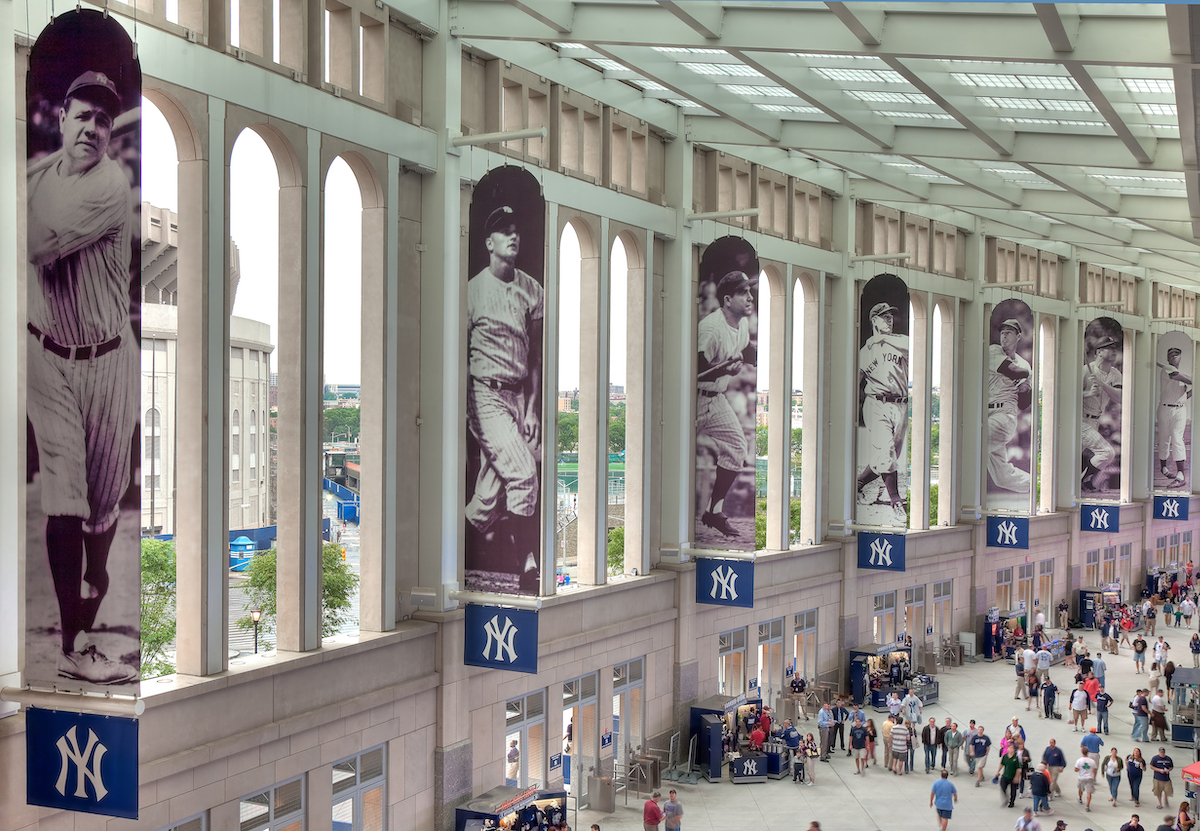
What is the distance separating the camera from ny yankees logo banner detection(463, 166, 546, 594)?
17.5 m

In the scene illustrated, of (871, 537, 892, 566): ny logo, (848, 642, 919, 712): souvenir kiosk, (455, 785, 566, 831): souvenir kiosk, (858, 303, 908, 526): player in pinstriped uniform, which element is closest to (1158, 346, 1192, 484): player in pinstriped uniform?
(858, 303, 908, 526): player in pinstriped uniform

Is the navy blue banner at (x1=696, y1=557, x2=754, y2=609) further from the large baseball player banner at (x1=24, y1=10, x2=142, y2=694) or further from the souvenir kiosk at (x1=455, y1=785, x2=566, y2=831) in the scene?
the large baseball player banner at (x1=24, y1=10, x2=142, y2=694)

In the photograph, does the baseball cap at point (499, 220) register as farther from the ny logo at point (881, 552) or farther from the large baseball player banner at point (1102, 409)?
the large baseball player banner at point (1102, 409)

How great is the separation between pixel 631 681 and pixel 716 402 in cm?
622

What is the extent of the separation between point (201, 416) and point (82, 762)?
16.1 feet

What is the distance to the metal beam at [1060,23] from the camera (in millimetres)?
14391

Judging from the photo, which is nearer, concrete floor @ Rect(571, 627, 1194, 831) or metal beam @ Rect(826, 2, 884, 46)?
metal beam @ Rect(826, 2, 884, 46)

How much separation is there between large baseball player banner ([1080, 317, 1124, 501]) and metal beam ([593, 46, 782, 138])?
17920 millimetres

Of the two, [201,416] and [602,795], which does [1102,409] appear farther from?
[201,416]

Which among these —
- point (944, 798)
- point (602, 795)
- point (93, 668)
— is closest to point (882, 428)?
point (944, 798)

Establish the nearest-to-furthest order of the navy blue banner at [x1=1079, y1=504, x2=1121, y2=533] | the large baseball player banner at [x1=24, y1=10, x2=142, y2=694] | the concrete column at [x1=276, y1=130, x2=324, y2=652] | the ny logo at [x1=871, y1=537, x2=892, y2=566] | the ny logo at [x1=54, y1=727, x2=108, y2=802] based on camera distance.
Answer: the ny logo at [x1=54, y1=727, x2=108, y2=802]
the large baseball player banner at [x1=24, y1=10, x2=142, y2=694]
the concrete column at [x1=276, y1=130, x2=324, y2=652]
the ny logo at [x1=871, y1=537, x2=892, y2=566]
the navy blue banner at [x1=1079, y1=504, x2=1121, y2=533]

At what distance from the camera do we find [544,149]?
857 inches

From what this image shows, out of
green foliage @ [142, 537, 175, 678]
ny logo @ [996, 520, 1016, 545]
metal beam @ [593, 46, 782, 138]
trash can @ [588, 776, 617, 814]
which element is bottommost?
trash can @ [588, 776, 617, 814]

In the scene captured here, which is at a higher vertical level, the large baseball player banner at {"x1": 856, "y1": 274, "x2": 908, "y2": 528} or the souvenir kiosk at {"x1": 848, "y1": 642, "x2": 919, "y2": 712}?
the large baseball player banner at {"x1": 856, "y1": 274, "x2": 908, "y2": 528}
